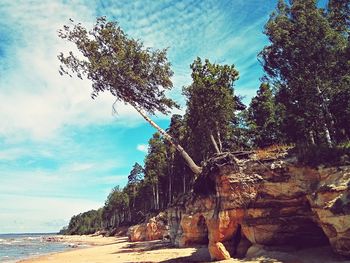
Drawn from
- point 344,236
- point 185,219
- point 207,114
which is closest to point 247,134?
point 207,114

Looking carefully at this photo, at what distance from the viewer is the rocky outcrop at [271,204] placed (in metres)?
16.5

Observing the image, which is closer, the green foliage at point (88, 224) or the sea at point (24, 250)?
the sea at point (24, 250)

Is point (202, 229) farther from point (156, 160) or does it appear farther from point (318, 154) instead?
point (156, 160)

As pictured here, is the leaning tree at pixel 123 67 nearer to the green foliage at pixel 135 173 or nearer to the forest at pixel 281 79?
the forest at pixel 281 79

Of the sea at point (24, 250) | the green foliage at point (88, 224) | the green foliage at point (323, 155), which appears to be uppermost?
the green foliage at point (88, 224)

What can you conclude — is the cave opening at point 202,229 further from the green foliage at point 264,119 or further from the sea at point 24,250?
the sea at point 24,250

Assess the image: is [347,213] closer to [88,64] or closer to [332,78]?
[332,78]

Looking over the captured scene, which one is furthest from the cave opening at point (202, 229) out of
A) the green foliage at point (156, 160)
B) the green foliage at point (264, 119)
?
the green foliage at point (156, 160)

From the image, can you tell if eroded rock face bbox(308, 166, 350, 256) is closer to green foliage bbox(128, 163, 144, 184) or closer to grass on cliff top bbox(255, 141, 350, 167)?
grass on cliff top bbox(255, 141, 350, 167)

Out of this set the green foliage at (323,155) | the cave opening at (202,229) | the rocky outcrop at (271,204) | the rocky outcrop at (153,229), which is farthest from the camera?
the rocky outcrop at (153,229)

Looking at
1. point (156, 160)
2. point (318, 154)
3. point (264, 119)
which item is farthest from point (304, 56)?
point (156, 160)

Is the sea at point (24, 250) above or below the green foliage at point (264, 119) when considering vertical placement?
below

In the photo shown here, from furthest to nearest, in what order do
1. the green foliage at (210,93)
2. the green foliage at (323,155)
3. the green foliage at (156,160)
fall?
the green foliage at (156,160) < the green foliage at (210,93) < the green foliage at (323,155)

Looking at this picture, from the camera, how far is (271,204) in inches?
792
